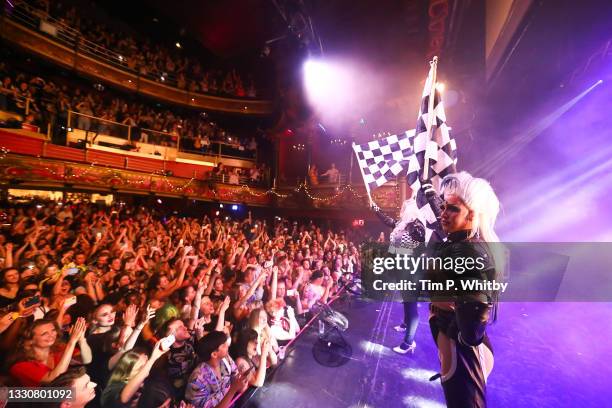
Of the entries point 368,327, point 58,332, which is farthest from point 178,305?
point 368,327

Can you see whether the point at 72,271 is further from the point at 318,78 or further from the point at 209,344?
the point at 318,78

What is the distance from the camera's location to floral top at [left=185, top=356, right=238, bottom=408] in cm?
238

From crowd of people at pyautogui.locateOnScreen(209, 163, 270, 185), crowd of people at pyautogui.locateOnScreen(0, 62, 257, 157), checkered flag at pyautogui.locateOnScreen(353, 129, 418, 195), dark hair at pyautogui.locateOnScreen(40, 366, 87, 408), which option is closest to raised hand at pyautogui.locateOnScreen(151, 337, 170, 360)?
dark hair at pyautogui.locateOnScreen(40, 366, 87, 408)

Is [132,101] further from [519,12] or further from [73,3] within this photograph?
[519,12]

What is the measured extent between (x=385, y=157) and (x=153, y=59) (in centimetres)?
1758

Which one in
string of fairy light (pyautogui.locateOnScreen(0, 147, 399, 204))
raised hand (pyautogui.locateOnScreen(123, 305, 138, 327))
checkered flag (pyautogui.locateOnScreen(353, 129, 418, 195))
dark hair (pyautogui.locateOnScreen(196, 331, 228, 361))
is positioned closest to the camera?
dark hair (pyautogui.locateOnScreen(196, 331, 228, 361))

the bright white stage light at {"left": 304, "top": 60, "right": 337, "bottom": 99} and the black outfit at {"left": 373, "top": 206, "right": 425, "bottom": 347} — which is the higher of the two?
the bright white stage light at {"left": 304, "top": 60, "right": 337, "bottom": 99}

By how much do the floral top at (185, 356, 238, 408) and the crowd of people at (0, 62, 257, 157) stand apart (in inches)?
502

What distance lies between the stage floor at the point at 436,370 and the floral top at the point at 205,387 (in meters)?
0.32

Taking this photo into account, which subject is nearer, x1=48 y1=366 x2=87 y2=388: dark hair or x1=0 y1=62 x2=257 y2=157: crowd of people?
x1=48 y1=366 x2=87 y2=388: dark hair

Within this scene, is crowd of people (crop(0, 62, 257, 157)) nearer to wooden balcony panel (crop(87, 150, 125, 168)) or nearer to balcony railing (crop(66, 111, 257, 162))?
balcony railing (crop(66, 111, 257, 162))

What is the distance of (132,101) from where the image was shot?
15688 mm

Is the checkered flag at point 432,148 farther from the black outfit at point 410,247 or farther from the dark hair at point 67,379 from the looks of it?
the dark hair at point 67,379

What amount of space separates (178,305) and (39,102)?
43.8ft
